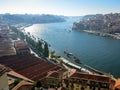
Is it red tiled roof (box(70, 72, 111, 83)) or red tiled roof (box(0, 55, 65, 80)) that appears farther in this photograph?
red tiled roof (box(0, 55, 65, 80))

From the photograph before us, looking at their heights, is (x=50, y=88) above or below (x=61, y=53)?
above

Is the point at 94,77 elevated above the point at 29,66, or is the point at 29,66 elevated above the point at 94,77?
the point at 94,77

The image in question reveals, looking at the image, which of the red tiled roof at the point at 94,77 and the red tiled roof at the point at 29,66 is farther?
the red tiled roof at the point at 29,66

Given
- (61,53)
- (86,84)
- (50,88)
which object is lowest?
(61,53)

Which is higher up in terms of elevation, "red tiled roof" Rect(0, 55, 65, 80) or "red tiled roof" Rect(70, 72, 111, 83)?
"red tiled roof" Rect(70, 72, 111, 83)

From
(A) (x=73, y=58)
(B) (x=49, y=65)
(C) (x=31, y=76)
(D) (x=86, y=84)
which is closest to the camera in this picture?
(D) (x=86, y=84)

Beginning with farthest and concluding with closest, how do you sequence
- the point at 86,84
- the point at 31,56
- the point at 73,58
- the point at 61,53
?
the point at 61,53
the point at 73,58
the point at 31,56
the point at 86,84

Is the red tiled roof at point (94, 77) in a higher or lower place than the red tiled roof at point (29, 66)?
higher

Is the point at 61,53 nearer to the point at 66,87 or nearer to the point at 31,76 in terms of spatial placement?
the point at 31,76

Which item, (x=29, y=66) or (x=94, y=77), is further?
(x=29, y=66)

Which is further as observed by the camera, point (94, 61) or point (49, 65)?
point (94, 61)

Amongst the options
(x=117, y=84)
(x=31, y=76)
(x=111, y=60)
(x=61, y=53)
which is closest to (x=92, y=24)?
(x=61, y=53)
